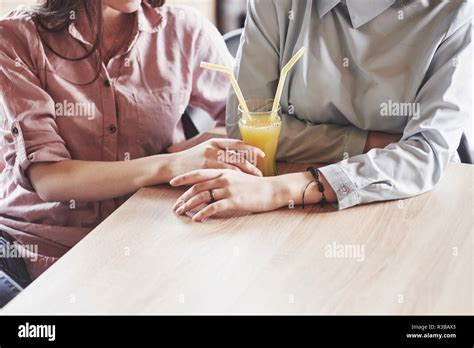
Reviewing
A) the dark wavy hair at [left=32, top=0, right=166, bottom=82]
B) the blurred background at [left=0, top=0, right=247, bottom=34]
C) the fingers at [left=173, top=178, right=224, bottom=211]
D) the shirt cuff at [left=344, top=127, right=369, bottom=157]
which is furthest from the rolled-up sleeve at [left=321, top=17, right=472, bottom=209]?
the blurred background at [left=0, top=0, right=247, bottom=34]

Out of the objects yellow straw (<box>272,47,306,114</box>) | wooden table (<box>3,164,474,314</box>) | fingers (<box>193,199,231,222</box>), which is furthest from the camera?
yellow straw (<box>272,47,306,114</box>)

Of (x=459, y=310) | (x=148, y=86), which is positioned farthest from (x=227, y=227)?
(x=148, y=86)

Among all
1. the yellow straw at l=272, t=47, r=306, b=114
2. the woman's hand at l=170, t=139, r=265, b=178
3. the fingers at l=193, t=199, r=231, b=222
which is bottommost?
the fingers at l=193, t=199, r=231, b=222

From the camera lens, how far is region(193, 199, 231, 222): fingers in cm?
131

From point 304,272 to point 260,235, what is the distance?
6.0 inches

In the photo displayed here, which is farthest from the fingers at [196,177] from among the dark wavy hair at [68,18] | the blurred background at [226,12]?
the blurred background at [226,12]

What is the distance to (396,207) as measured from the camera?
1362mm

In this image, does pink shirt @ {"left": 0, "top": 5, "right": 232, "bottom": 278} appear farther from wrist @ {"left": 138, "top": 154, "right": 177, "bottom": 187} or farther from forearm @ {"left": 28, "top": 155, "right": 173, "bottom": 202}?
wrist @ {"left": 138, "top": 154, "right": 177, "bottom": 187}

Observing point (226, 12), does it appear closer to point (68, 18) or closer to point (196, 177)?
point (68, 18)

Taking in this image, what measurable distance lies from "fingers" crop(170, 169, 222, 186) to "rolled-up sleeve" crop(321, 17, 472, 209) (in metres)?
0.24

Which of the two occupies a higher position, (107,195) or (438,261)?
(438,261)

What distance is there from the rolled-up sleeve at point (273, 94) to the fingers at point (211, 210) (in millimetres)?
331
